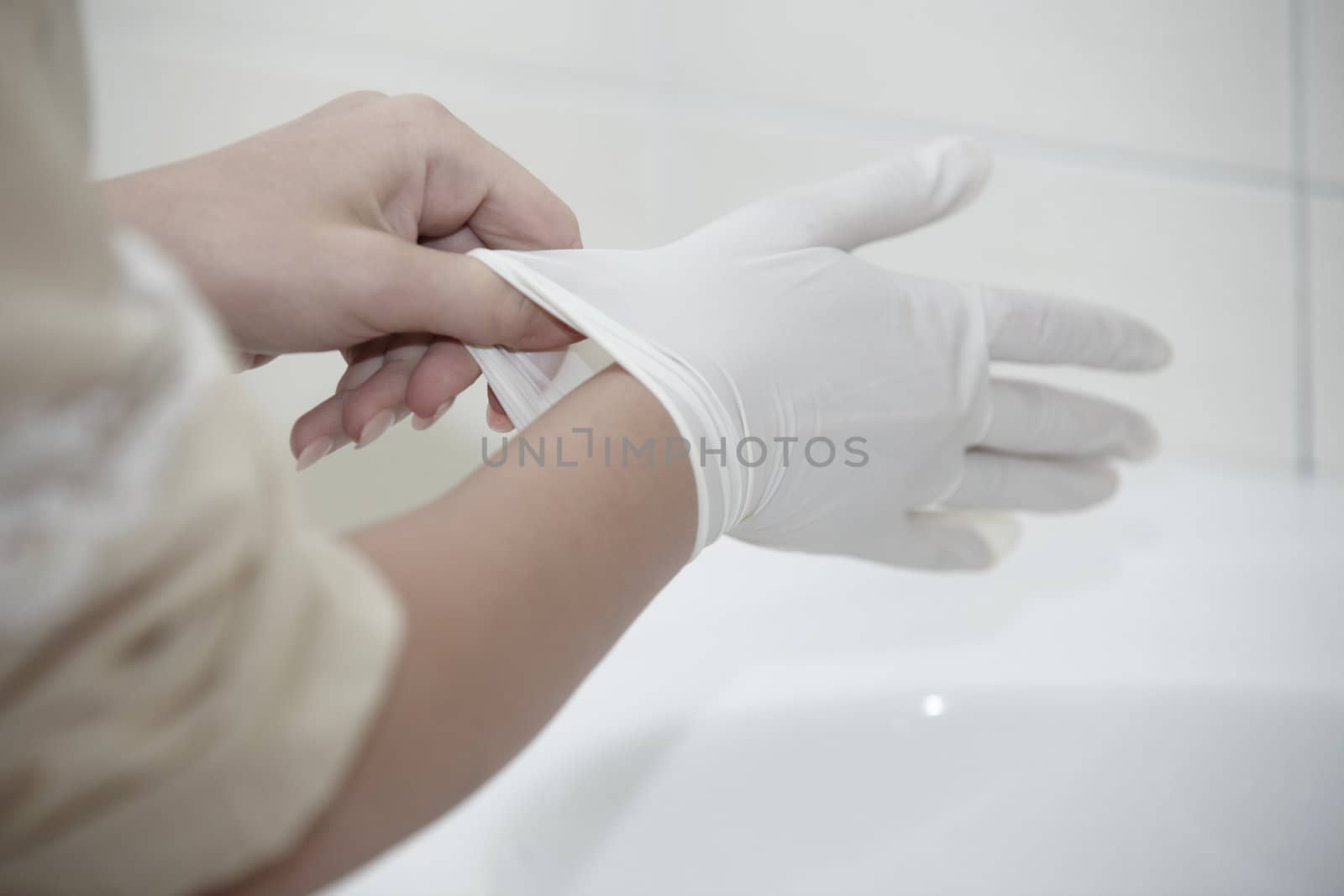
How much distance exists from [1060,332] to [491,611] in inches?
18.1

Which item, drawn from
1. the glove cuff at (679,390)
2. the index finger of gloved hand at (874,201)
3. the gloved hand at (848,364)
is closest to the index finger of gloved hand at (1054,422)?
the gloved hand at (848,364)

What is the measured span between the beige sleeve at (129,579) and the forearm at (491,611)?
0.13 ft

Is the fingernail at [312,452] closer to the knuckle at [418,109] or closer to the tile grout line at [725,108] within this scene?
the knuckle at [418,109]

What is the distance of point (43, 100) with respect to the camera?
0.18 m

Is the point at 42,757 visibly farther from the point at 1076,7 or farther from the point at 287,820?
the point at 1076,7

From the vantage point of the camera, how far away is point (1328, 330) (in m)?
0.95

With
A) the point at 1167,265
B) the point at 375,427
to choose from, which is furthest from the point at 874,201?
the point at 1167,265

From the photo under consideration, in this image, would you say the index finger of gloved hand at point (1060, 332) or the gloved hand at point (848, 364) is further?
the index finger of gloved hand at point (1060, 332)

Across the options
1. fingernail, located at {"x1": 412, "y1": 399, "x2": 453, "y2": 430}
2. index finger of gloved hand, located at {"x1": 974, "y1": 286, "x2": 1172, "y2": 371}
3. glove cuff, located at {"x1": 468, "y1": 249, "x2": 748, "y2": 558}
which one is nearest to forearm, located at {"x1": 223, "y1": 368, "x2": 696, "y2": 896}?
glove cuff, located at {"x1": 468, "y1": 249, "x2": 748, "y2": 558}

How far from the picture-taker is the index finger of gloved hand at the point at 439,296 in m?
0.42

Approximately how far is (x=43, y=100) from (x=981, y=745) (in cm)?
57

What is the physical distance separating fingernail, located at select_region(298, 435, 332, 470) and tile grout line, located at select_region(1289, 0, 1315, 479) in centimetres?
95

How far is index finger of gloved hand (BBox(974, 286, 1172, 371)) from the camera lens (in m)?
0.58

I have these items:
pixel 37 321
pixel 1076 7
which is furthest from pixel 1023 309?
pixel 37 321
